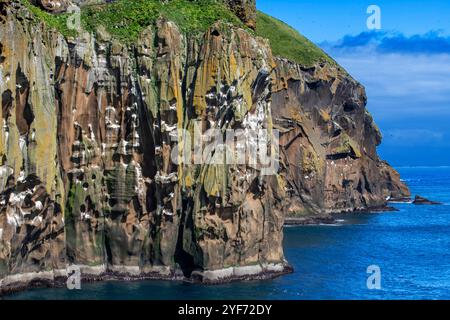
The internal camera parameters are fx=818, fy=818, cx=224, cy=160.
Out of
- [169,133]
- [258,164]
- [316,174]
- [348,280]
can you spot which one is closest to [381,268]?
[348,280]

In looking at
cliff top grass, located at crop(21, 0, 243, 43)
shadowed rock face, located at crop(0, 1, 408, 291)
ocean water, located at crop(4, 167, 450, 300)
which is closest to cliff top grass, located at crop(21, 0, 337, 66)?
cliff top grass, located at crop(21, 0, 243, 43)

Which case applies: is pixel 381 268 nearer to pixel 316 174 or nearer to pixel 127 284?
pixel 127 284

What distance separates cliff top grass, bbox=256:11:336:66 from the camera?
15038cm

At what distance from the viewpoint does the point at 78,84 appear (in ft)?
254

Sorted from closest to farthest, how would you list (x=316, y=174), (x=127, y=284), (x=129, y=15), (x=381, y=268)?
(x=127, y=284), (x=129, y=15), (x=381, y=268), (x=316, y=174)

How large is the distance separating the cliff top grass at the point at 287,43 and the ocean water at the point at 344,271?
32443mm

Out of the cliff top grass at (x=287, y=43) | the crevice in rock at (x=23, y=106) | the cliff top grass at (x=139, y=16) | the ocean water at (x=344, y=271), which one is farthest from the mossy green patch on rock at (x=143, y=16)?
the cliff top grass at (x=287, y=43)

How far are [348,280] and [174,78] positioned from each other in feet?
88.3

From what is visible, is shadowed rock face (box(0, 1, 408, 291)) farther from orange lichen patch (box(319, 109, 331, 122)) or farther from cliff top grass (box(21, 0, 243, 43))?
orange lichen patch (box(319, 109, 331, 122))

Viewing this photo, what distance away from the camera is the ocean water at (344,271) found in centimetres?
7294

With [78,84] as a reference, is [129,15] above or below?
above

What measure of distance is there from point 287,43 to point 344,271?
76044 millimetres

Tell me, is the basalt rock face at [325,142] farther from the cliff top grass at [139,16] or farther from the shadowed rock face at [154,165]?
the shadowed rock face at [154,165]
